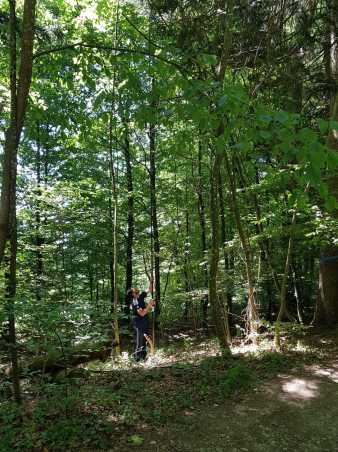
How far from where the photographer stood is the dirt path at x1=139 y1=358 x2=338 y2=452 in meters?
3.57

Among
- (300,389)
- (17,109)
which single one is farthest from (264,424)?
(17,109)

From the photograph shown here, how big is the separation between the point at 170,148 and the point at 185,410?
3.11 m

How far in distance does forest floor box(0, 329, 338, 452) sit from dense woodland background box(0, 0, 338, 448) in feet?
1.83

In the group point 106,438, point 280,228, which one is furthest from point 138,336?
point 106,438

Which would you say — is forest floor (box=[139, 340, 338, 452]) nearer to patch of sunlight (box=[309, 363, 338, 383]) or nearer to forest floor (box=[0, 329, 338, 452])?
forest floor (box=[0, 329, 338, 452])

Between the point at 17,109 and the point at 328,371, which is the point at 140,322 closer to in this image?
the point at 328,371

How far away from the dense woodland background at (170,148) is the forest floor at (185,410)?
557mm

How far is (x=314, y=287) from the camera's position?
1281 cm

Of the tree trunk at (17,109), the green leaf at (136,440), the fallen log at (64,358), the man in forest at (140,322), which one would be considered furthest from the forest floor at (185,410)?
the man in forest at (140,322)

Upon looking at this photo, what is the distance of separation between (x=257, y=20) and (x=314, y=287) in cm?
904

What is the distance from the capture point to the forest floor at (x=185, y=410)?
11.7ft

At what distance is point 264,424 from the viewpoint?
13.1 ft

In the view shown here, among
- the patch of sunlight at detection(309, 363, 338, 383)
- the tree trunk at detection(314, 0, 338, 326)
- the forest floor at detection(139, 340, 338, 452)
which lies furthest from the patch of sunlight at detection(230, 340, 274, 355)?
the tree trunk at detection(314, 0, 338, 326)

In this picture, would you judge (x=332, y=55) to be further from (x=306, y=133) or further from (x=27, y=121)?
(x=306, y=133)
